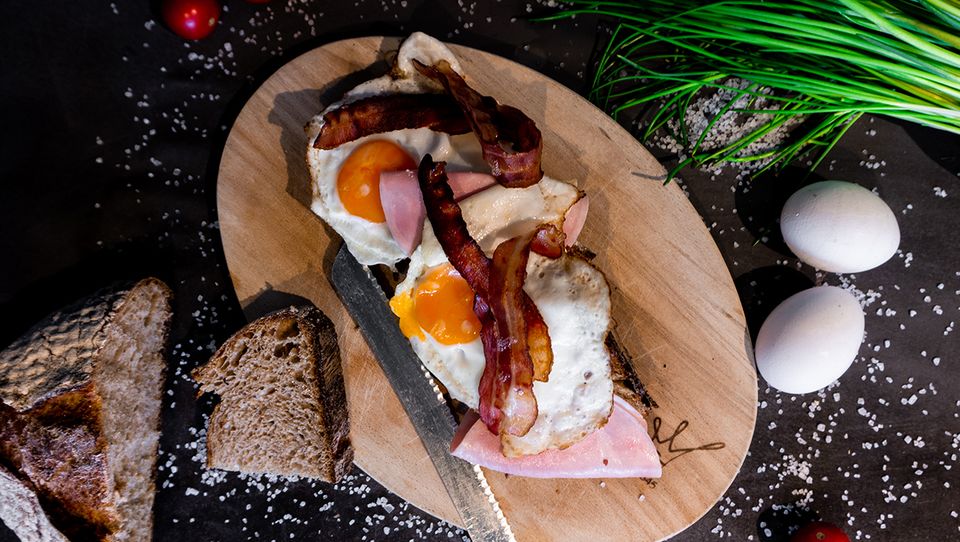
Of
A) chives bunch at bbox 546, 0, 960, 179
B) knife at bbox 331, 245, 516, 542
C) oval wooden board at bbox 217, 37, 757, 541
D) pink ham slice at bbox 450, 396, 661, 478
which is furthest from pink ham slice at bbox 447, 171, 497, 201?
pink ham slice at bbox 450, 396, 661, 478

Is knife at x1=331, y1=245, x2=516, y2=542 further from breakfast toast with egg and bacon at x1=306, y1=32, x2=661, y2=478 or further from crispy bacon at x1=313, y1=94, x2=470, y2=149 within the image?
crispy bacon at x1=313, y1=94, x2=470, y2=149

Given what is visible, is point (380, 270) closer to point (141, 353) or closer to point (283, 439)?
point (283, 439)

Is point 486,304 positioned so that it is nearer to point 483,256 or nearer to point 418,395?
point 483,256

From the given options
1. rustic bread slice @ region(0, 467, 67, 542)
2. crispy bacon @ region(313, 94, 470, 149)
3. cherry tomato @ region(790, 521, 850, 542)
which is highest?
crispy bacon @ region(313, 94, 470, 149)

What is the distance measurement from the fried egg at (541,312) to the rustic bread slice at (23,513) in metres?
1.60

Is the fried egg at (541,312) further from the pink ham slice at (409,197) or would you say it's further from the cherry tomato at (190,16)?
the cherry tomato at (190,16)

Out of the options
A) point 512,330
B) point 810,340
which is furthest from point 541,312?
point 810,340

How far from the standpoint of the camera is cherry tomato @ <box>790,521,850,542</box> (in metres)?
3.05

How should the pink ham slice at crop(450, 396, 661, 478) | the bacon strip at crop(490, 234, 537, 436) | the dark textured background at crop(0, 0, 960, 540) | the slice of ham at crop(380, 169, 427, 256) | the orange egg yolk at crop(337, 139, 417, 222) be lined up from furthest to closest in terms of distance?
the dark textured background at crop(0, 0, 960, 540) < the pink ham slice at crop(450, 396, 661, 478) < the orange egg yolk at crop(337, 139, 417, 222) < the slice of ham at crop(380, 169, 427, 256) < the bacon strip at crop(490, 234, 537, 436)

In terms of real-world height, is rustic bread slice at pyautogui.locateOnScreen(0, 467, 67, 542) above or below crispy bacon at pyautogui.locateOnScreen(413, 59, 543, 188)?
below

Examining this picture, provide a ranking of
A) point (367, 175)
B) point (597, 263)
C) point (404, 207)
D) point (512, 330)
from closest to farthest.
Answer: point (512, 330) → point (404, 207) → point (367, 175) → point (597, 263)

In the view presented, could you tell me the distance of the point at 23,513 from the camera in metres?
2.73

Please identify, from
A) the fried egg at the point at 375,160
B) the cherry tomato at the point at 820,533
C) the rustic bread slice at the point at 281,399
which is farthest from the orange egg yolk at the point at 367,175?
the cherry tomato at the point at 820,533

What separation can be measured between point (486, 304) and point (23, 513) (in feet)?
6.72
